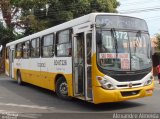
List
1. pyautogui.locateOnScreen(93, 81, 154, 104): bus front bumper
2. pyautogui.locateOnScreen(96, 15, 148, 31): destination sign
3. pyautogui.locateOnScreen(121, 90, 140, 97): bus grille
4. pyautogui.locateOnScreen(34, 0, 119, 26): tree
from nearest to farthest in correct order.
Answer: pyautogui.locateOnScreen(93, 81, 154, 104): bus front bumper → pyautogui.locateOnScreen(121, 90, 140, 97): bus grille → pyautogui.locateOnScreen(96, 15, 148, 31): destination sign → pyautogui.locateOnScreen(34, 0, 119, 26): tree

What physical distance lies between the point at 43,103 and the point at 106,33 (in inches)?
151

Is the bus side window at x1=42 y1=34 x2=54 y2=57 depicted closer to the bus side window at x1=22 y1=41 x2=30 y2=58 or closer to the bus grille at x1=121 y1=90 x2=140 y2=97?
the bus side window at x1=22 y1=41 x2=30 y2=58

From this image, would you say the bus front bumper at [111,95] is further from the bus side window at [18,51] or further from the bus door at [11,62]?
the bus door at [11,62]

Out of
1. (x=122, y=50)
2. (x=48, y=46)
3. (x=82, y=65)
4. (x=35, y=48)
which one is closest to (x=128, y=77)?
(x=122, y=50)

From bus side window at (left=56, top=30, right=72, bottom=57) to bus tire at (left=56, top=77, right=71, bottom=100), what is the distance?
0.98m

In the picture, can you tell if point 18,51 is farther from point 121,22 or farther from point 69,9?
point 69,9

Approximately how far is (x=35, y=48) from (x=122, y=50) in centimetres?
665

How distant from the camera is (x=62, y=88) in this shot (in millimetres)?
12867

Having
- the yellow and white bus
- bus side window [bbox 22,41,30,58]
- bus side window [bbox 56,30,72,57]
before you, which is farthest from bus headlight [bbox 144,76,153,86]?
bus side window [bbox 22,41,30,58]

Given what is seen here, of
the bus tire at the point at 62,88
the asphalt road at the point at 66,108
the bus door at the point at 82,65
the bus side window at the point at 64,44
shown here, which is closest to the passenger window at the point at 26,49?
the asphalt road at the point at 66,108

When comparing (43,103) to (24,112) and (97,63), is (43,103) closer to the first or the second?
(24,112)

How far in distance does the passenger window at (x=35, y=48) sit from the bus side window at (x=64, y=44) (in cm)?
271

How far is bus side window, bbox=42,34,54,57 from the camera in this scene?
13.9 meters

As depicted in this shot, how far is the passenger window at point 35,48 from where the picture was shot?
1577cm
